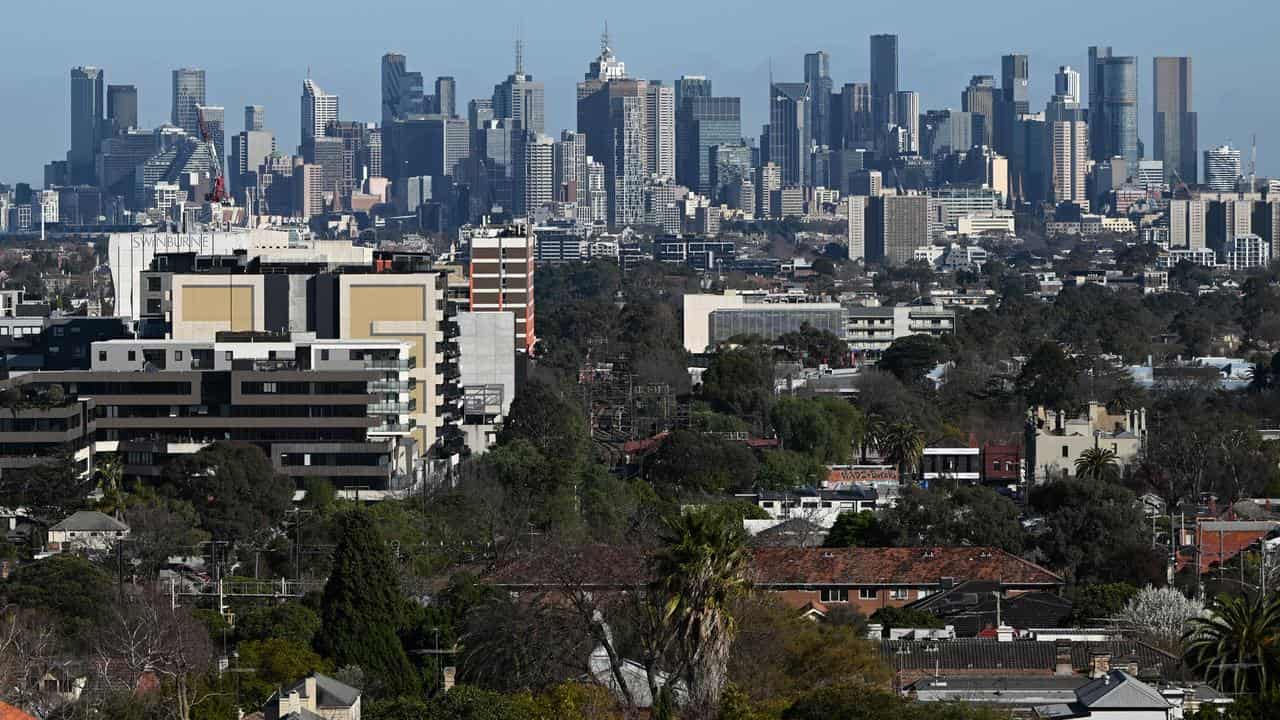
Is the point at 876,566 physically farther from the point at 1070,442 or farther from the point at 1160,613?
the point at 1070,442

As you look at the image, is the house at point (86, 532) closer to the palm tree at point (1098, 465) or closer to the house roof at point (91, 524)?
the house roof at point (91, 524)

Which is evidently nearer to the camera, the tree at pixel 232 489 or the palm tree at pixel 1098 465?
the tree at pixel 232 489

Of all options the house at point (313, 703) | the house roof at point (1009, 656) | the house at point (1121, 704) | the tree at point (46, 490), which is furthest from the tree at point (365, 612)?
the tree at point (46, 490)

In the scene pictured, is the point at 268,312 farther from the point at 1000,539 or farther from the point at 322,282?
the point at 1000,539

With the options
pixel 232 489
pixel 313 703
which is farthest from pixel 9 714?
pixel 232 489

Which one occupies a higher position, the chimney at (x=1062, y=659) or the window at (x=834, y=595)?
the chimney at (x=1062, y=659)

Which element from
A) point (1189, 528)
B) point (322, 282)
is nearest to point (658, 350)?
point (322, 282)
